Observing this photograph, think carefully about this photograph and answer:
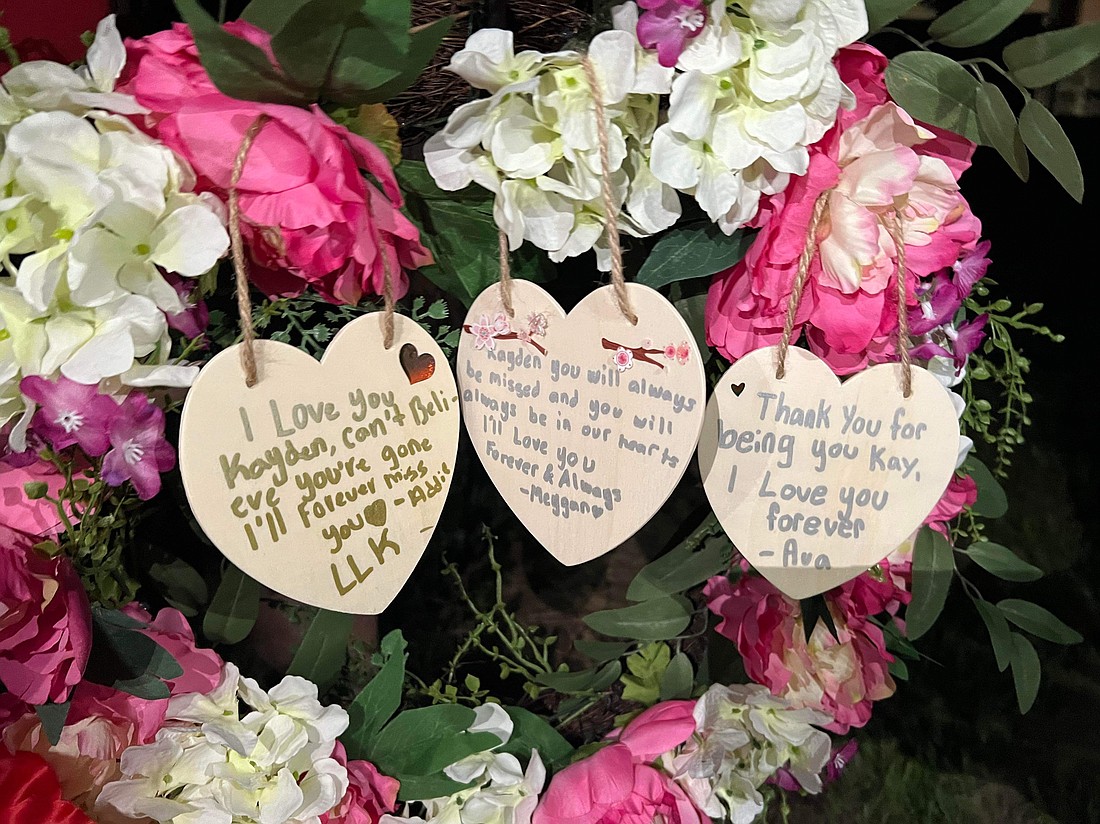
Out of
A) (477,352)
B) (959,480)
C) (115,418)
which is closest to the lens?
(115,418)

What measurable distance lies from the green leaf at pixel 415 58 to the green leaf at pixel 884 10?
0.29 meters

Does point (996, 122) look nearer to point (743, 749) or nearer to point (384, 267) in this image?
point (384, 267)

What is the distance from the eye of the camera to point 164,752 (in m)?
0.69

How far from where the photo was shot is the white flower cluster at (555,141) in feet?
1.86

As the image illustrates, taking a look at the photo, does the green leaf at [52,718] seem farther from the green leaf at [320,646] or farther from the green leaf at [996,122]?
the green leaf at [996,122]

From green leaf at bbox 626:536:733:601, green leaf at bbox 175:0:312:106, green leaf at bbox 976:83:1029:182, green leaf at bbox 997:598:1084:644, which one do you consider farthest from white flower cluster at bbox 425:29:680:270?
green leaf at bbox 997:598:1084:644

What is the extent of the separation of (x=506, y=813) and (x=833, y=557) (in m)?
0.40

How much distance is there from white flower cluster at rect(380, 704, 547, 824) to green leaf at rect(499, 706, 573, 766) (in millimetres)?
32

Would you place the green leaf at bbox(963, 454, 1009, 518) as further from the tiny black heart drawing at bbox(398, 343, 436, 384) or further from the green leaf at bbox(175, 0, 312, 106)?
the green leaf at bbox(175, 0, 312, 106)

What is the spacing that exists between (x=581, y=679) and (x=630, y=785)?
115 millimetres

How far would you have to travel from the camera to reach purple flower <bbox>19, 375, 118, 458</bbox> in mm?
541

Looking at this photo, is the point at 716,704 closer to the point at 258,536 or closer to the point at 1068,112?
the point at 258,536

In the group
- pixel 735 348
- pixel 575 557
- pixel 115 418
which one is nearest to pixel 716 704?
pixel 575 557

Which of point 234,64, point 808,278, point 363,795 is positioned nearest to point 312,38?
point 234,64
